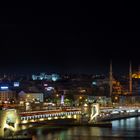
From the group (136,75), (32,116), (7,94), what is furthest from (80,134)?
(136,75)

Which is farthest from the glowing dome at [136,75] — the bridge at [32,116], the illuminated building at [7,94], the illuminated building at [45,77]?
the bridge at [32,116]

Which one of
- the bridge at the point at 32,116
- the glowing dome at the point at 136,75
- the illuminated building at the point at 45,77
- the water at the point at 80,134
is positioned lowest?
the water at the point at 80,134

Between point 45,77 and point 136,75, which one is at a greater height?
point 45,77

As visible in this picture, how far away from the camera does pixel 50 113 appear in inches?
681

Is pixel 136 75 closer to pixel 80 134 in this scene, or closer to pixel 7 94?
pixel 7 94

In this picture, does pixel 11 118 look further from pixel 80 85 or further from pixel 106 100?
pixel 80 85

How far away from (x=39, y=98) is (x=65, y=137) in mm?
15096

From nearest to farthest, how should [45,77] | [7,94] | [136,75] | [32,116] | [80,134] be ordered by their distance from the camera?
[80,134] < [32,116] < [7,94] < [136,75] < [45,77]

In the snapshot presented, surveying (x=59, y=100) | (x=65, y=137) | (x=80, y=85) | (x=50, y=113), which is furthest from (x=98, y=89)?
(x=65, y=137)

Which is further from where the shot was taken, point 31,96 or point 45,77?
point 45,77

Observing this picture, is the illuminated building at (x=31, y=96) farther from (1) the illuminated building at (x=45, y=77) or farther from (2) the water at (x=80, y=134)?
(1) the illuminated building at (x=45, y=77)

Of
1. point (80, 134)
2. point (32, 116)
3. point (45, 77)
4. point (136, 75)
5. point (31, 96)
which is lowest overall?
point (80, 134)

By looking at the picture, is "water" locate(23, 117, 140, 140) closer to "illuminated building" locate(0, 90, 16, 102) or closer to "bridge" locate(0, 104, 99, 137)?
"bridge" locate(0, 104, 99, 137)

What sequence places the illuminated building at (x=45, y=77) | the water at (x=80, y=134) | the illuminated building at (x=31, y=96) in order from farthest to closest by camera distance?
the illuminated building at (x=45, y=77), the illuminated building at (x=31, y=96), the water at (x=80, y=134)
